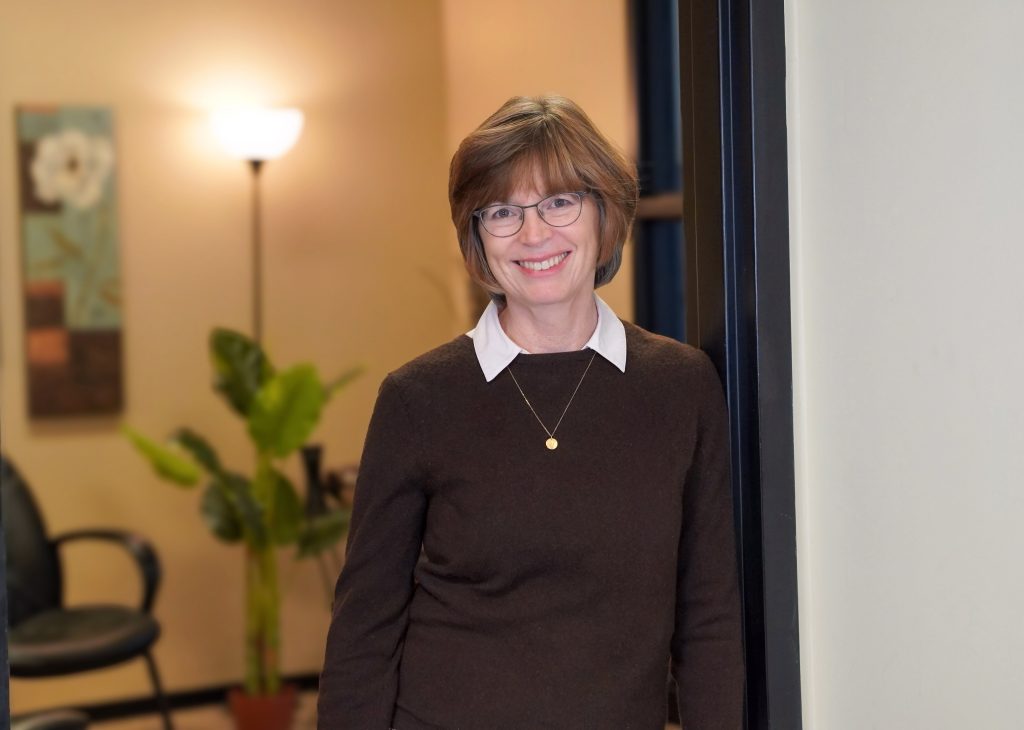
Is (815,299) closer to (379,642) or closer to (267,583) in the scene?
(379,642)

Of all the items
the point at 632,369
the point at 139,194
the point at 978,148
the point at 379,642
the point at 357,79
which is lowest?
the point at 379,642

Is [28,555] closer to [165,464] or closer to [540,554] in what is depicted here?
[165,464]

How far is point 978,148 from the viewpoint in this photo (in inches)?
41.1

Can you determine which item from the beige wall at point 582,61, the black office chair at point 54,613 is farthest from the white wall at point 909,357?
the black office chair at point 54,613

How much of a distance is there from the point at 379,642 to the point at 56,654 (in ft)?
6.45

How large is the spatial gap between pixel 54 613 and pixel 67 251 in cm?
115

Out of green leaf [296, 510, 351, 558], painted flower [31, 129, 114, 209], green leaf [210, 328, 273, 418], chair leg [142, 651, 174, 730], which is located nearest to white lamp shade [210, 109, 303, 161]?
painted flower [31, 129, 114, 209]

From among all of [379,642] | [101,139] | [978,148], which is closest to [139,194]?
[101,139]

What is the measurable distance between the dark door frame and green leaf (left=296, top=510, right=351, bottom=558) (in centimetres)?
227

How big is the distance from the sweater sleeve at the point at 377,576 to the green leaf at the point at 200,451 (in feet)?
7.34

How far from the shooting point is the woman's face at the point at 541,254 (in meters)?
1.14

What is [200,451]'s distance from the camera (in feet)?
11.1

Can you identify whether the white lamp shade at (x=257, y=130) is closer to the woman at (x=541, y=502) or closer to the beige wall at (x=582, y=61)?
the beige wall at (x=582, y=61)

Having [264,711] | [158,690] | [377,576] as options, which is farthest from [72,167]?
[377,576]
